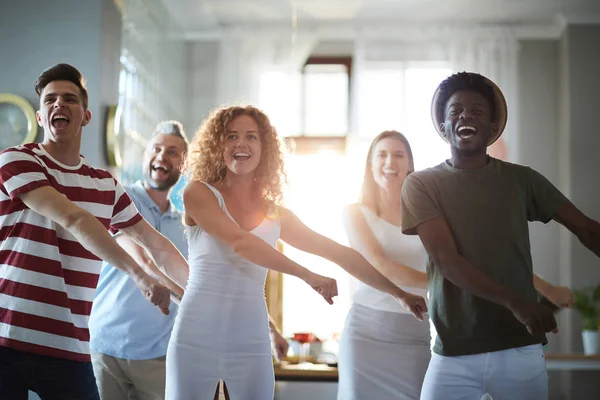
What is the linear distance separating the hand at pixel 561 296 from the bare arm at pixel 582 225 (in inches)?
13.6

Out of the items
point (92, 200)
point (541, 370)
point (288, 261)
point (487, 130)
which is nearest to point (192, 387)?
point (288, 261)

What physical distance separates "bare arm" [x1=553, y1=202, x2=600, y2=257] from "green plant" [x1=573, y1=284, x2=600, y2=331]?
12.1 ft

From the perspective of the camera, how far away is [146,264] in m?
2.22

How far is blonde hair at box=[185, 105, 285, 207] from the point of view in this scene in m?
2.00

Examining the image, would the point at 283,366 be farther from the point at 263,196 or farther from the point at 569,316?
the point at 569,316

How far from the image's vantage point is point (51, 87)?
1.82 meters

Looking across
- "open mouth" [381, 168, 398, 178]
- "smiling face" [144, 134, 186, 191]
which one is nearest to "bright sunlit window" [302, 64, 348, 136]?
"smiling face" [144, 134, 186, 191]

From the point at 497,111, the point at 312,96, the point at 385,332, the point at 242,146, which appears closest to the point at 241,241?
the point at 242,146

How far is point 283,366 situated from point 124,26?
229 centimetres

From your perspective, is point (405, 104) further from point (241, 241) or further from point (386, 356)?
point (241, 241)

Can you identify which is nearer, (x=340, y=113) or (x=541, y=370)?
(x=541, y=370)

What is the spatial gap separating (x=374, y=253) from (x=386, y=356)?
1.01ft

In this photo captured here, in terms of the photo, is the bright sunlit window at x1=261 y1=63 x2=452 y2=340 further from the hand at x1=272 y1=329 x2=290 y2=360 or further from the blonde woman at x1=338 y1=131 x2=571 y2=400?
the hand at x1=272 y1=329 x2=290 y2=360

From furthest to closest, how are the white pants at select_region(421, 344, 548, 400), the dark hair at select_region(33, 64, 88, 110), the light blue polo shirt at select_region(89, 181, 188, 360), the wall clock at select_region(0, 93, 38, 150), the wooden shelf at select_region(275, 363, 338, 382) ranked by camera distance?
the wall clock at select_region(0, 93, 38, 150), the wooden shelf at select_region(275, 363, 338, 382), the light blue polo shirt at select_region(89, 181, 188, 360), the dark hair at select_region(33, 64, 88, 110), the white pants at select_region(421, 344, 548, 400)
